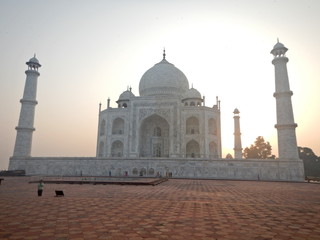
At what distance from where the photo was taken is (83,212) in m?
5.13

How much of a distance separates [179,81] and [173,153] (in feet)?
37.8

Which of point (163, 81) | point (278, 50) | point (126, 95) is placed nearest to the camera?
point (278, 50)

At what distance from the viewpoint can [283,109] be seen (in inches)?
854

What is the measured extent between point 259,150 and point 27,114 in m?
36.0

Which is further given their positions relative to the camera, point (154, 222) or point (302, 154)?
point (302, 154)

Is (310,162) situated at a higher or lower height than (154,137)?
lower

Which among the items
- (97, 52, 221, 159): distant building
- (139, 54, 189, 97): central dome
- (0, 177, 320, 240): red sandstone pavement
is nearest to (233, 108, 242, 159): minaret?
(97, 52, 221, 159): distant building

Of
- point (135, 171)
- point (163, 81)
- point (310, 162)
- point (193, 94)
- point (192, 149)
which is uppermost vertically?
point (163, 81)

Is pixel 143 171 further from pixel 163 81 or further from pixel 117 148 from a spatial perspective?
pixel 163 81

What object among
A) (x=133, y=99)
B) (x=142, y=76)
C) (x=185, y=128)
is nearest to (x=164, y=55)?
(x=142, y=76)

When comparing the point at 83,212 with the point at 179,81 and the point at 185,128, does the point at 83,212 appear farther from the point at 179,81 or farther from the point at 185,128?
the point at 179,81

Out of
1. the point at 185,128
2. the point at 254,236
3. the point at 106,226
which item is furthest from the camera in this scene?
the point at 185,128

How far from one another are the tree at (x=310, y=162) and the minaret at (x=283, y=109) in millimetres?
15784

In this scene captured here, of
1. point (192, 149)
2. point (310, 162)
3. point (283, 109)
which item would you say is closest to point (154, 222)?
point (283, 109)
